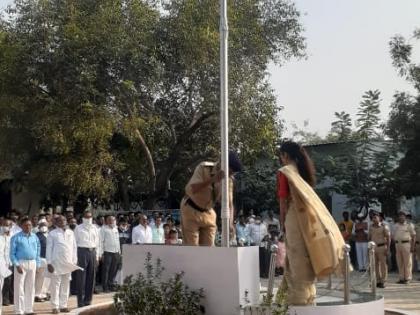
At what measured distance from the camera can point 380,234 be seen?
16.8 m

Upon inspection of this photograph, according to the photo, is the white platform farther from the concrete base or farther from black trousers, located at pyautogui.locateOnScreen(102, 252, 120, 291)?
Answer: black trousers, located at pyautogui.locateOnScreen(102, 252, 120, 291)

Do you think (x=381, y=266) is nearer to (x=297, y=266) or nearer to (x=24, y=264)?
(x=24, y=264)

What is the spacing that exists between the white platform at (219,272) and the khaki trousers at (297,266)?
1.37 feet

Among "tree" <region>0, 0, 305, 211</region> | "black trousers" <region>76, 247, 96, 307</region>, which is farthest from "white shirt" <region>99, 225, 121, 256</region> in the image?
"tree" <region>0, 0, 305, 211</region>

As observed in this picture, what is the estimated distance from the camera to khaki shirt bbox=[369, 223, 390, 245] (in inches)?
659

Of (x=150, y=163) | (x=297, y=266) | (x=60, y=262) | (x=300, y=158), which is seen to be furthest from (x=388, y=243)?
(x=297, y=266)

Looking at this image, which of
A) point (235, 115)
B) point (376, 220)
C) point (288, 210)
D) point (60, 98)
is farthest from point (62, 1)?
point (288, 210)

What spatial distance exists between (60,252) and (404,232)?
8855 millimetres

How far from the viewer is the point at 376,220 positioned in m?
17.0

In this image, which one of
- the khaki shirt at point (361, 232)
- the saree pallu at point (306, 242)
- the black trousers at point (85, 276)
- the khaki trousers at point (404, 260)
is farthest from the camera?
the khaki shirt at point (361, 232)

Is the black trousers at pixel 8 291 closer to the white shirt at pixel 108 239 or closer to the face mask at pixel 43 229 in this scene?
the face mask at pixel 43 229

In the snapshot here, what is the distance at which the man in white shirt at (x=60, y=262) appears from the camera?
12461 mm

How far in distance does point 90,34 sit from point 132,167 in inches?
225

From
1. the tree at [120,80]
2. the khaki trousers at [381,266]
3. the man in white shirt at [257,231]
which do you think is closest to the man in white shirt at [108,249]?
the tree at [120,80]
